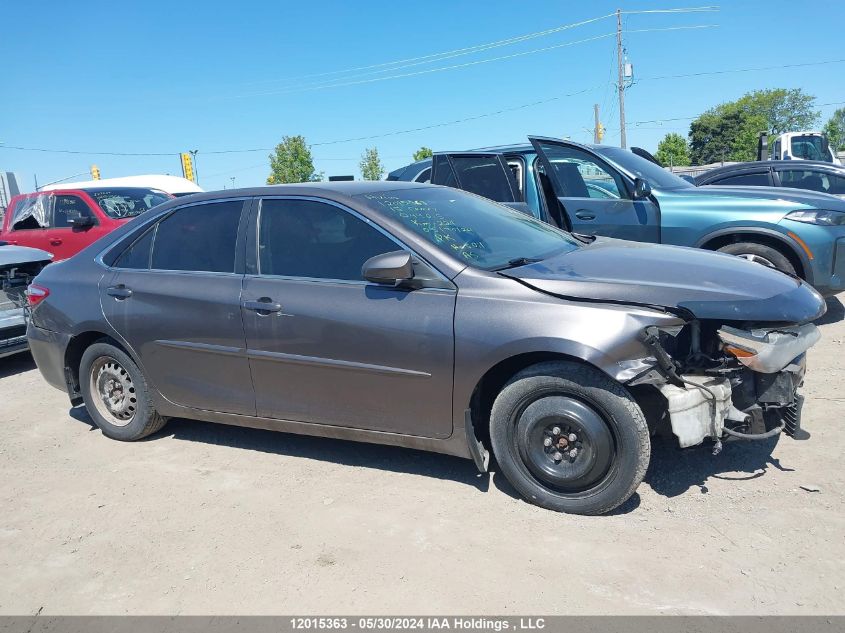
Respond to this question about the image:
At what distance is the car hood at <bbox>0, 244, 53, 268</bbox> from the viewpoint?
7.27 meters

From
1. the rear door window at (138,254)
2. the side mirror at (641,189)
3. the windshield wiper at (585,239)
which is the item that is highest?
the side mirror at (641,189)

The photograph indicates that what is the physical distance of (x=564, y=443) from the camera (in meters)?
3.46

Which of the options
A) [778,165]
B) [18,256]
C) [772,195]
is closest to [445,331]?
[772,195]

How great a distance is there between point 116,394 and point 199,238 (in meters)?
1.37

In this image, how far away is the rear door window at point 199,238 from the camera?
14.6ft

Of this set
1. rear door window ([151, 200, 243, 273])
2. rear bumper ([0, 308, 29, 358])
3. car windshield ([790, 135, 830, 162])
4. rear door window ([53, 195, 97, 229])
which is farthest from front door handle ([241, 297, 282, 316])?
car windshield ([790, 135, 830, 162])

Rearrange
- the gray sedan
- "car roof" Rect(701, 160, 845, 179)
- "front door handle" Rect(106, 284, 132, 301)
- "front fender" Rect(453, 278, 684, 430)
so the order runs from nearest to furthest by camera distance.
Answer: "front fender" Rect(453, 278, 684, 430)
the gray sedan
"front door handle" Rect(106, 284, 132, 301)
"car roof" Rect(701, 160, 845, 179)

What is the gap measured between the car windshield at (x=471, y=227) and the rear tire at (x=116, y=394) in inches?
84.5

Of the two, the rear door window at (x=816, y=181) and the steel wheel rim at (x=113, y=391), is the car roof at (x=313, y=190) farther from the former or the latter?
the rear door window at (x=816, y=181)

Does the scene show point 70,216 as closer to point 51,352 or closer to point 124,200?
point 124,200

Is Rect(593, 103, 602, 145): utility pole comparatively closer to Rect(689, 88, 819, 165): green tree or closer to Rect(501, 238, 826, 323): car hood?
Rect(689, 88, 819, 165): green tree

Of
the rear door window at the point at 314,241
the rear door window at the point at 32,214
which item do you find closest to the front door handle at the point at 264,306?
the rear door window at the point at 314,241

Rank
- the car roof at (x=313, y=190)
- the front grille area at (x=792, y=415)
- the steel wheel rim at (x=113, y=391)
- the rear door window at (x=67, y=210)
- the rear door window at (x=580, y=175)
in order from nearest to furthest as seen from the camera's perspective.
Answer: the front grille area at (x=792, y=415)
the car roof at (x=313, y=190)
the steel wheel rim at (x=113, y=391)
the rear door window at (x=580, y=175)
the rear door window at (x=67, y=210)

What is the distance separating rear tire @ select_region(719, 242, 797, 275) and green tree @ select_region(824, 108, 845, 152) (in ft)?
250
